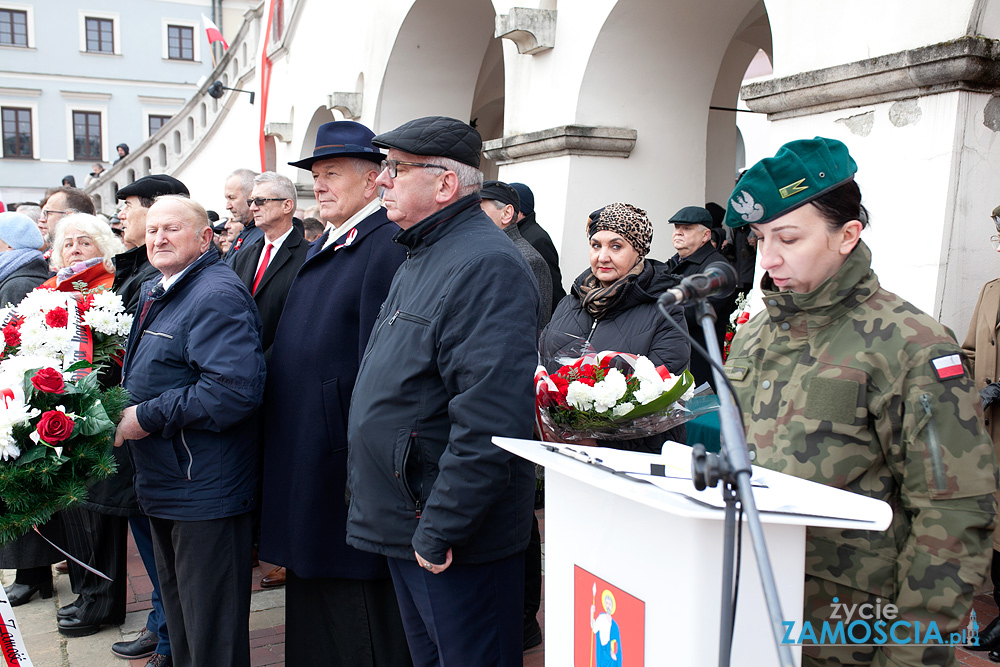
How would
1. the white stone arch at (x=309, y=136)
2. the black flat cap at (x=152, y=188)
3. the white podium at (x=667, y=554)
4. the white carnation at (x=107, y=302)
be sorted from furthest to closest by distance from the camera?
the white stone arch at (x=309, y=136)
the black flat cap at (x=152, y=188)
the white carnation at (x=107, y=302)
the white podium at (x=667, y=554)

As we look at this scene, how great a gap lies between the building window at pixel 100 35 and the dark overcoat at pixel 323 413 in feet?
139

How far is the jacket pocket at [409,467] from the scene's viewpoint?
2523 mm

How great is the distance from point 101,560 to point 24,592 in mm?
822

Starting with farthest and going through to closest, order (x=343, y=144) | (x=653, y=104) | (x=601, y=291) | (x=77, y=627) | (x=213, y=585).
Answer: (x=653, y=104) < (x=77, y=627) < (x=601, y=291) < (x=343, y=144) < (x=213, y=585)

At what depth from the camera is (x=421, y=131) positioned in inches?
107

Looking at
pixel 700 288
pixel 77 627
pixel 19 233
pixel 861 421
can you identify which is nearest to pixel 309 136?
pixel 19 233

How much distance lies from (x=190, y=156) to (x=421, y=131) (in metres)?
20.8

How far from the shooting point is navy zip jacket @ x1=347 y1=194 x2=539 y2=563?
7.88ft

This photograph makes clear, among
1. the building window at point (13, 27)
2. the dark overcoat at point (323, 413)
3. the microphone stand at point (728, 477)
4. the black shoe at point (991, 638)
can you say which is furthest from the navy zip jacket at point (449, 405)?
the building window at point (13, 27)

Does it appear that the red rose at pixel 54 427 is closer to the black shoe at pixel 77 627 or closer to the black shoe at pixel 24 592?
the black shoe at pixel 77 627

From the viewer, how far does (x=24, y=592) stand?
4.92 metres

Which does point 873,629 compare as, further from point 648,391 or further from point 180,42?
point 180,42

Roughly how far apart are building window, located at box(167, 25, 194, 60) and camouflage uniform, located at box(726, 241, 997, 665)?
146 ft

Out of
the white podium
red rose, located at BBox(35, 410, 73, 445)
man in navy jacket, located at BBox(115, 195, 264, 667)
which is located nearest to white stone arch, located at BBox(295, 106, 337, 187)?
man in navy jacket, located at BBox(115, 195, 264, 667)
